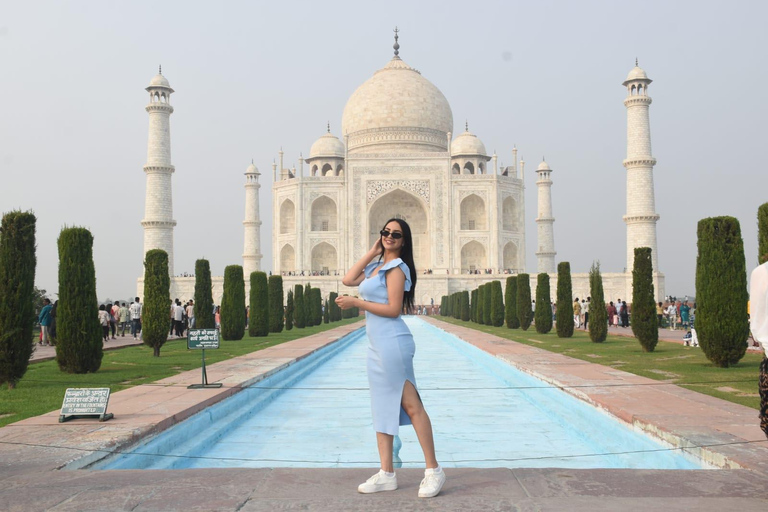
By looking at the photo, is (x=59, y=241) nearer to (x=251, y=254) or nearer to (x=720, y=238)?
(x=720, y=238)

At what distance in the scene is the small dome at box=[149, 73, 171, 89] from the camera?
85.3 feet

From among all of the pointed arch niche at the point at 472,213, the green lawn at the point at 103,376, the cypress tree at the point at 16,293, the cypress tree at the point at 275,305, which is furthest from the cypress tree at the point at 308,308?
the pointed arch niche at the point at 472,213

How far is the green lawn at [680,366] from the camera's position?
5035 mm

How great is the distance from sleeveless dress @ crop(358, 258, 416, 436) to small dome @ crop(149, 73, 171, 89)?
2550cm

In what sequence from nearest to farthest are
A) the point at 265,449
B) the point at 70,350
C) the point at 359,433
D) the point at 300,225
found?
the point at 265,449, the point at 359,433, the point at 70,350, the point at 300,225

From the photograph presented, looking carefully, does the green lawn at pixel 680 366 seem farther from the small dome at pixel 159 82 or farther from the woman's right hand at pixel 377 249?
the small dome at pixel 159 82

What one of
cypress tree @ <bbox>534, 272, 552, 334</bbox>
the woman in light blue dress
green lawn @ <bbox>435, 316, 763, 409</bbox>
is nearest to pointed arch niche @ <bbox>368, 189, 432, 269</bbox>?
cypress tree @ <bbox>534, 272, 552, 334</bbox>

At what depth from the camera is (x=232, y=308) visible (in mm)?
12039

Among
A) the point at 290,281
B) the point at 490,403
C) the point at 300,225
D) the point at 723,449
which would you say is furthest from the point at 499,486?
the point at 300,225

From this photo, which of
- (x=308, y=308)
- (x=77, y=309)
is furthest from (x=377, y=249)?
(x=308, y=308)

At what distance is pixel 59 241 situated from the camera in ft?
23.0

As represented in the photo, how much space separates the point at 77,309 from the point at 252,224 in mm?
25675

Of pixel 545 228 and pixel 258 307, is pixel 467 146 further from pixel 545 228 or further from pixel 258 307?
pixel 258 307

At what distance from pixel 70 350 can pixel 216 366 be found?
4.23 ft
